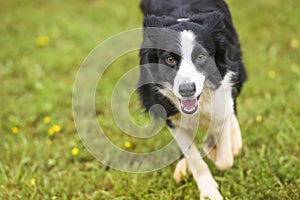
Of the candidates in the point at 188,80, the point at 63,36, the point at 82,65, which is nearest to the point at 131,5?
the point at 63,36

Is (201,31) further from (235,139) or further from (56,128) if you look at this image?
(56,128)

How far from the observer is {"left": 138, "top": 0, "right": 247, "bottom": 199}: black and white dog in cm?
295

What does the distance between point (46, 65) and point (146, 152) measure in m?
2.16

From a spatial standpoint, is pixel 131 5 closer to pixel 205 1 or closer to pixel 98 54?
pixel 98 54

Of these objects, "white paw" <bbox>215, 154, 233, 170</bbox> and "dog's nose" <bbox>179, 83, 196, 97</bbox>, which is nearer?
"dog's nose" <bbox>179, 83, 196, 97</bbox>

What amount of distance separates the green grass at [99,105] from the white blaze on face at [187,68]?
3.07ft

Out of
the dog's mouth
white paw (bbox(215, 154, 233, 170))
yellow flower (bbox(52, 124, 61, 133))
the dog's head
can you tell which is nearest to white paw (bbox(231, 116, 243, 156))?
white paw (bbox(215, 154, 233, 170))

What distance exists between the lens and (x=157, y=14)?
347 cm

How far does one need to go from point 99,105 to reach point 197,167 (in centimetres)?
182

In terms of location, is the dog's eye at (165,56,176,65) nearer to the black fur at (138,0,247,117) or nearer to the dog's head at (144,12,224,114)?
the dog's head at (144,12,224,114)

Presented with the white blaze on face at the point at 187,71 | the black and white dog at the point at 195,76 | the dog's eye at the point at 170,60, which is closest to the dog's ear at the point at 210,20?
the black and white dog at the point at 195,76

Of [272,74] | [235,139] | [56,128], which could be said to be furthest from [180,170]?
[272,74]

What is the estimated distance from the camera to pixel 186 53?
2.92 metres

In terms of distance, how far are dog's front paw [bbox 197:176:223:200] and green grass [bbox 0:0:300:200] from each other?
0.26 ft
